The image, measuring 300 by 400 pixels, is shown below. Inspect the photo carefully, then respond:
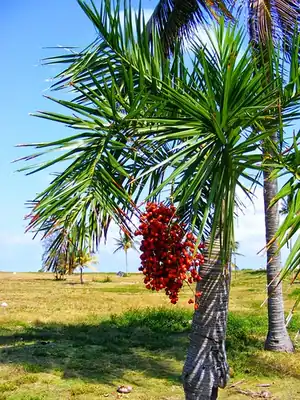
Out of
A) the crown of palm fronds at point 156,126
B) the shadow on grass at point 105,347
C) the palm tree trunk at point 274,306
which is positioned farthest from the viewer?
the palm tree trunk at point 274,306

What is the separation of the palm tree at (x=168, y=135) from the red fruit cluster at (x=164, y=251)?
0.23 meters

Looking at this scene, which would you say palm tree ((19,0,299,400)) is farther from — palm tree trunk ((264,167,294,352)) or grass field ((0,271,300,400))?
palm tree trunk ((264,167,294,352))

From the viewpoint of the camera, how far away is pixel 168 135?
5.24 m

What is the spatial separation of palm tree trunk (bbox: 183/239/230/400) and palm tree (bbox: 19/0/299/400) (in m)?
0.02

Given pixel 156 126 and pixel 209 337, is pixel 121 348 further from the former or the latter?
pixel 156 126

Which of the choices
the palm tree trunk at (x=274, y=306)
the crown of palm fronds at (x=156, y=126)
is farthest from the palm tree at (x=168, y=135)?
the palm tree trunk at (x=274, y=306)

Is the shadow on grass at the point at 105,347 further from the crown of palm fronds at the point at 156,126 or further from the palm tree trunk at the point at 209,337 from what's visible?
the crown of palm fronds at the point at 156,126

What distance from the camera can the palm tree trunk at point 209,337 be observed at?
717cm

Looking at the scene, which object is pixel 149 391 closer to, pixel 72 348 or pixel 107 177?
pixel 72 348

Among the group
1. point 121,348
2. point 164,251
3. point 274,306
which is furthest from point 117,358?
point 164,251

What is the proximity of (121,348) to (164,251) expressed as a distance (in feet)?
31.2

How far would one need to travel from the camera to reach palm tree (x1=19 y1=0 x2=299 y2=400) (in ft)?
17.2

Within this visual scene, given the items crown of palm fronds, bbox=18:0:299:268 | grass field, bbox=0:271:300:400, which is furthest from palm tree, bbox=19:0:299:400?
grass field, bbox=0:271:300:400

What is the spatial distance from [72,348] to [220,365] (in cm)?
685
